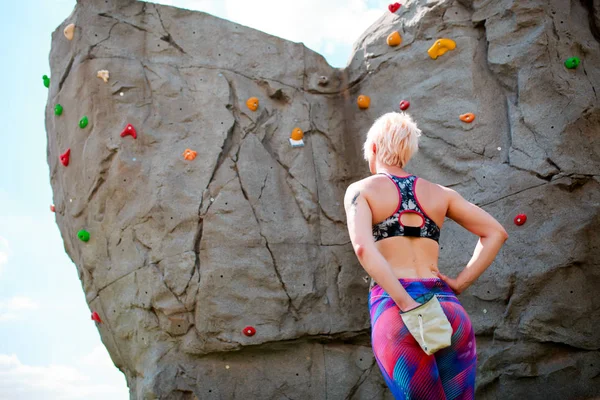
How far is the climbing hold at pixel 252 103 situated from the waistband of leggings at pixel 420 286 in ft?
8.33

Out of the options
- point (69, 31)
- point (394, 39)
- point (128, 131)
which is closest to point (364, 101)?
point (394, 39)

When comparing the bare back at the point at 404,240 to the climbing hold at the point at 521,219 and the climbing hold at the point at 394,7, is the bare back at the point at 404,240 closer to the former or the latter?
the climbing hold at the point at 521,219

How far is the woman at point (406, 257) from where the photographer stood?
2467 millimetres

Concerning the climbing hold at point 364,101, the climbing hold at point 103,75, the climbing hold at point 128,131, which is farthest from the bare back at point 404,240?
the climbing hold at point 103,75

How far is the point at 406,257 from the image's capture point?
8.89 ft

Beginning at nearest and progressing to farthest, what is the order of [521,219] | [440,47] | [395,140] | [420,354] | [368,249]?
[420,354] → [368,249] → [395,140] → [521,219] → [440,47]

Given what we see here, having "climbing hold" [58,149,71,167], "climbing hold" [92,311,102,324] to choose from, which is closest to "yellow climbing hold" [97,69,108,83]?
"climbing hold" [58,149,71,167]

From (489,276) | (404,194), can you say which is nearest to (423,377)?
(404,194)

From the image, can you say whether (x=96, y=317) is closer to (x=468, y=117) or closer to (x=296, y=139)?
(x=296, y=139)

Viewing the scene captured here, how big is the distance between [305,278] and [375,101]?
5.00ft

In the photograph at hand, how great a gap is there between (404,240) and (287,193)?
7.15 feet

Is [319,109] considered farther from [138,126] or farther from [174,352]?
[174,352]

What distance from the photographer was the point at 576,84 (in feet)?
14.8

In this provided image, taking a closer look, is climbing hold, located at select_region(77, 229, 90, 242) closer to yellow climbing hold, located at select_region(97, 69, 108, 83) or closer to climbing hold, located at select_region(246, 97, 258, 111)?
yellow climbing hold, located at select_region(97, 69, 108, 83)
